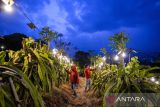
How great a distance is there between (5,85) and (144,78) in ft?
16.8

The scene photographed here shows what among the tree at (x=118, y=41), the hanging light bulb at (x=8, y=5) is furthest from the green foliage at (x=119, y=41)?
the hanging light bulb at (x=8, y=5)

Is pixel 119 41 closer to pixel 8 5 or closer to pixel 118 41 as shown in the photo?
pixel 118 41

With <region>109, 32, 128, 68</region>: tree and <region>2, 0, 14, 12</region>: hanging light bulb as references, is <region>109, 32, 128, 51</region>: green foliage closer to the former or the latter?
<region>109, 32, 128, 68</region>: tree

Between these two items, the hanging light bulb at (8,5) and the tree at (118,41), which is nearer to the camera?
the hanging light bulb at (8,5)

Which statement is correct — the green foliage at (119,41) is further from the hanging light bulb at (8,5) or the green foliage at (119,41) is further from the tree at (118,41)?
the hanging light bulb at (8,5)

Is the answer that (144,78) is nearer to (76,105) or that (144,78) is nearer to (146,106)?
(146,106)

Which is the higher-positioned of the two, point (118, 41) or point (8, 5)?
point (118, 41)

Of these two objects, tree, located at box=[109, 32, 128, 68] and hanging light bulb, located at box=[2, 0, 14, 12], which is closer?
hanging light bulb, located at box=[2, 0, 14, 12]

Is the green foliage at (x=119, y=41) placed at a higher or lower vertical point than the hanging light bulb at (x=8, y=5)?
higher

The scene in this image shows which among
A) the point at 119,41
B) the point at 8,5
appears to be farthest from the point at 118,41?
the point at 8,5

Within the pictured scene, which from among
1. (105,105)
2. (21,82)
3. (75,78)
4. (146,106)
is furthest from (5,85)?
(75,78)

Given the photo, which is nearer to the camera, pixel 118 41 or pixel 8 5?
pixel 8 5

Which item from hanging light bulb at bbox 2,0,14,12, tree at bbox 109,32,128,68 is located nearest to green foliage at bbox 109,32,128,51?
tree at bbox 109,32,128,68

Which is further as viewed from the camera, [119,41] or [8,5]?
[119,41]
